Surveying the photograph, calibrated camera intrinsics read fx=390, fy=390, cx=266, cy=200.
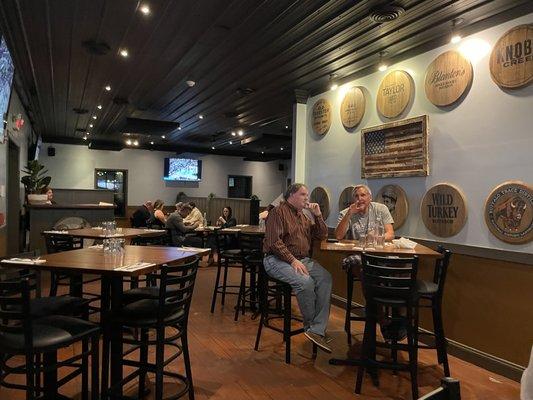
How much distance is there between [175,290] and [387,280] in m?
1.38

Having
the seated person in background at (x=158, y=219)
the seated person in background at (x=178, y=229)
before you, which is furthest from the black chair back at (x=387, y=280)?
the seated person in background at (x=158, y=219)

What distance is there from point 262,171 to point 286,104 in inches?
294

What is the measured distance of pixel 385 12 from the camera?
3.25 metres

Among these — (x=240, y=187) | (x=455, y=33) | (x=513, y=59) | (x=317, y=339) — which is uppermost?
(x=455, y=33)

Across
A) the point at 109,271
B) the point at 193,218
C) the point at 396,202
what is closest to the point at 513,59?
the point at 396,202

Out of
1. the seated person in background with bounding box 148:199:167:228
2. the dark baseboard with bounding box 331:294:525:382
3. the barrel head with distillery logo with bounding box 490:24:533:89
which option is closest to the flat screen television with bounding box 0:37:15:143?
the seated person in background with bounding box 148:199:167:228

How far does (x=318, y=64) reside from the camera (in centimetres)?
459

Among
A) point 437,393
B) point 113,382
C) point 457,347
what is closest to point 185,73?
point 113,382

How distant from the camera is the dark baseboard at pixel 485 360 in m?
2.98

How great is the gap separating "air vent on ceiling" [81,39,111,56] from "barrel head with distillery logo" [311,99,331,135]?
271 cm

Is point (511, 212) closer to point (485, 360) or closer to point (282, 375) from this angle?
point (485, 360)

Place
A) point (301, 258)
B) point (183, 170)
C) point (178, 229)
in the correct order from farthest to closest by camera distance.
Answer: point (183, 170)
point (178, 229)
point (301, 258)

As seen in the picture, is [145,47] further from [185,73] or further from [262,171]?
[262,171]

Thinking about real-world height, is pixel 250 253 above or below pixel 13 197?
below
